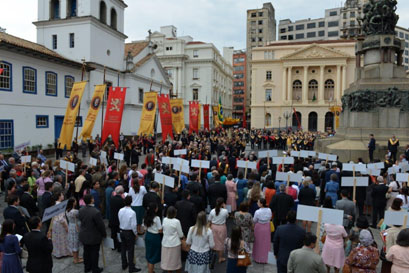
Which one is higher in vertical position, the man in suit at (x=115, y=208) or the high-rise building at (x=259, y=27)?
the high-rise building at (x=259, y=27)

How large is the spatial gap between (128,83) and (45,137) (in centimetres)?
1414

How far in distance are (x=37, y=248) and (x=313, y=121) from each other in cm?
6289

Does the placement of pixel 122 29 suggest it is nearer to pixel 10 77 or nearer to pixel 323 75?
pixel 10 77

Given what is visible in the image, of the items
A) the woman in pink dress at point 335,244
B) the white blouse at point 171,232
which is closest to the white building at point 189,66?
the white blouse at point 171,232

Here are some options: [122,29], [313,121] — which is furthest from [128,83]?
[313,121]

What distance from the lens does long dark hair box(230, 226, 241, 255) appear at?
17.4 ft

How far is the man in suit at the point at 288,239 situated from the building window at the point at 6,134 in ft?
71.5

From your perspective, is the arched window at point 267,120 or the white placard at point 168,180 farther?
the arched window at point 267,120

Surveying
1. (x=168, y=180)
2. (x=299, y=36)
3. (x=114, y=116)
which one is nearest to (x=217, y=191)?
(x=168, y=180)

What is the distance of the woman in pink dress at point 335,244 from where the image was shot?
582cm

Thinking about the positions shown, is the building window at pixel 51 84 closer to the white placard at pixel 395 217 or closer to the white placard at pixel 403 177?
the white placard at pixel 403 177

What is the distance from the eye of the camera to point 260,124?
6519 centimetres

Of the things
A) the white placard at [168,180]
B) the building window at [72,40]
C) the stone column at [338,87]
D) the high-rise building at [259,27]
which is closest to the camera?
the white placard at [168,180]

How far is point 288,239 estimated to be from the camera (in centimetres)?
553
